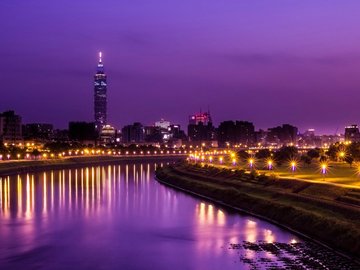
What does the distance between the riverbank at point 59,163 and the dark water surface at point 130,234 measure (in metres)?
34.8

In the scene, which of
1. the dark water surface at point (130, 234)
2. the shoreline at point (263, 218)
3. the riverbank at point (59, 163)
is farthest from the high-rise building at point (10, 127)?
the dark water surface at point (130, 234)

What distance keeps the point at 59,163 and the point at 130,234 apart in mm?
82455

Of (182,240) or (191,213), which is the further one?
(191,213)

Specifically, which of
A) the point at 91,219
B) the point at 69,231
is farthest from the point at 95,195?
the point at 69,231

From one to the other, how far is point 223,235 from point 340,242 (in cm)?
809

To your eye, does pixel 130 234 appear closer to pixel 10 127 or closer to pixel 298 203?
pixel 298 203

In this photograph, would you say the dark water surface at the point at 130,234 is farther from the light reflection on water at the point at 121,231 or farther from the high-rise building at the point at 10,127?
the high-rise building at the point at 10,127

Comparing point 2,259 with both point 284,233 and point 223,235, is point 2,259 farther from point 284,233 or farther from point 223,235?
point 284,233

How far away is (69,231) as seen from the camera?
1468 inches

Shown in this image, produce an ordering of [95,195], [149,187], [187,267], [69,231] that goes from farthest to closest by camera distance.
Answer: [149,187] < [95,195] < [69,231] < [187,267]

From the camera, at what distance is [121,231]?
37500 millimetres

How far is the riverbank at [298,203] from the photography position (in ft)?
96.7

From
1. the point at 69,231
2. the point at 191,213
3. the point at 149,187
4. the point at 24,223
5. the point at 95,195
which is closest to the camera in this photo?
the point at 69,231

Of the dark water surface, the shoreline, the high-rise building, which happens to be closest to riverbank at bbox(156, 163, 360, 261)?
the shoreline
